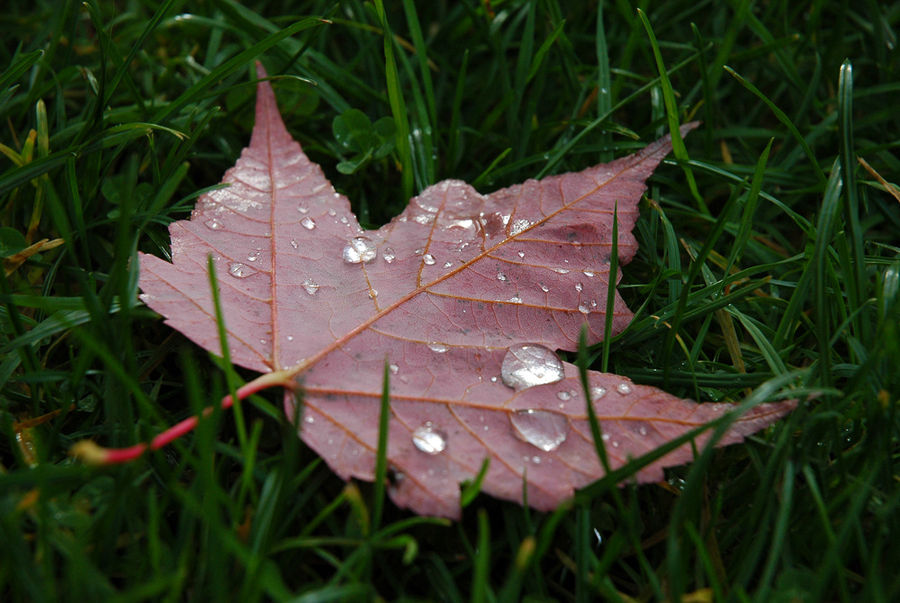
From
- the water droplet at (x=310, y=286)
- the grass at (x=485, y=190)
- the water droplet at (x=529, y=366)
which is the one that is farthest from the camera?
the water droplet at (x=310, y=286)

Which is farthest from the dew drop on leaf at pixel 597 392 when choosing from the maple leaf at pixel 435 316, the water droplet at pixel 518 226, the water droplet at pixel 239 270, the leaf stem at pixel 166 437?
the water droplet at pixel 239 270

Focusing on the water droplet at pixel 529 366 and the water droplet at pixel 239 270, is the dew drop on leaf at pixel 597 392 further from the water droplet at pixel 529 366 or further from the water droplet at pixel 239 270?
the water droplet at pixel 239 270

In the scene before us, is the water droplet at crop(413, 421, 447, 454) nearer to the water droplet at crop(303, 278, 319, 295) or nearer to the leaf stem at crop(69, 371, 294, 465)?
the leaf stem at crop(69, 371, 294, 465)

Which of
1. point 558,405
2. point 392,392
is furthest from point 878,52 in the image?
point 392,392

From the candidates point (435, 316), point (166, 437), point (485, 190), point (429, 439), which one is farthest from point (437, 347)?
point (485, 190)

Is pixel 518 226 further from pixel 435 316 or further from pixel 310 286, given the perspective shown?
pixel 310 286

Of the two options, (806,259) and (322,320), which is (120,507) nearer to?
(322,320)

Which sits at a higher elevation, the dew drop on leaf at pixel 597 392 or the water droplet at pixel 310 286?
the water droplet at pixel 310 286

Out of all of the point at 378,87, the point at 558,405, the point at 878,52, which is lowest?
the point at 558,405
